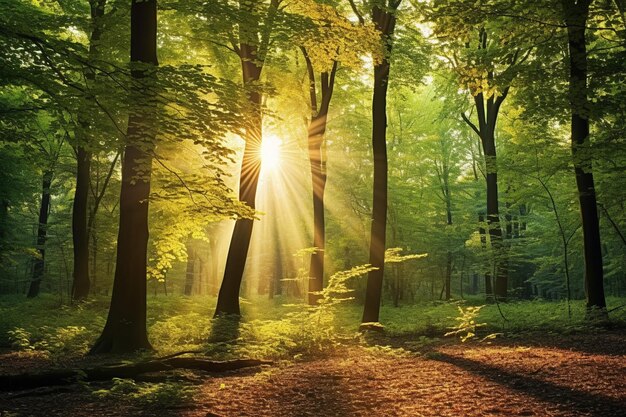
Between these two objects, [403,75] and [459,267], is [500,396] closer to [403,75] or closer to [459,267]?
[403,75]

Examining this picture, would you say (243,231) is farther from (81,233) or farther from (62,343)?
(81,233)

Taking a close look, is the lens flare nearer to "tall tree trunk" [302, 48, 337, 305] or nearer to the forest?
the forest

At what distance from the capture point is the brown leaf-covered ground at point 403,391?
474 centimetres

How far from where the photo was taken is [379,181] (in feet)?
45.2

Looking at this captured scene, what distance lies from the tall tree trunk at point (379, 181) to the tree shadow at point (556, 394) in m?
6.62

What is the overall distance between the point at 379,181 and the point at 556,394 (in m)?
9.34

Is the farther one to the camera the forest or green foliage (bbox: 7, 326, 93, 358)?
green foliage (bbox: 7, 326, 93, 358)

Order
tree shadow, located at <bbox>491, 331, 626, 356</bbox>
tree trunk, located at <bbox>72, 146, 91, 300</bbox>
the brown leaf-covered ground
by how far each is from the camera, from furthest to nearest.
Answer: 1. tree trunk, located at <bbox>72, 146, 91, 300</bbox>
2. tree shadow, located at <bbox>491, 331, 626, 356</bbox>
3. the brown leaf-covered ground

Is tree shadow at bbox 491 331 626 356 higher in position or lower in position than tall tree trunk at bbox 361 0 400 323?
lower

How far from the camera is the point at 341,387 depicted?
6.04 meters

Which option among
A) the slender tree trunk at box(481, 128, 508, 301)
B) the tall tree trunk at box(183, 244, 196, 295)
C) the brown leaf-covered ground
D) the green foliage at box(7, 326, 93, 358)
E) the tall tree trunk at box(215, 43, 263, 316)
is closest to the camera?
the brown leaf-covered ground

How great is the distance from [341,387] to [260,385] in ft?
3.69

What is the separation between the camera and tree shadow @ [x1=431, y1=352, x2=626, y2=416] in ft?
14.1

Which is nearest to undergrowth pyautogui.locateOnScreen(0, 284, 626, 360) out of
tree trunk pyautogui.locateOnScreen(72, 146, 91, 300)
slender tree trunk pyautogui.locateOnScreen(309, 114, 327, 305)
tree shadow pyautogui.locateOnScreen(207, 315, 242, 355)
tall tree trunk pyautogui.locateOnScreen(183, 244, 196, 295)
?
tree shadow pyautogui.locateOnScreen(207, 315, 242, 355)
